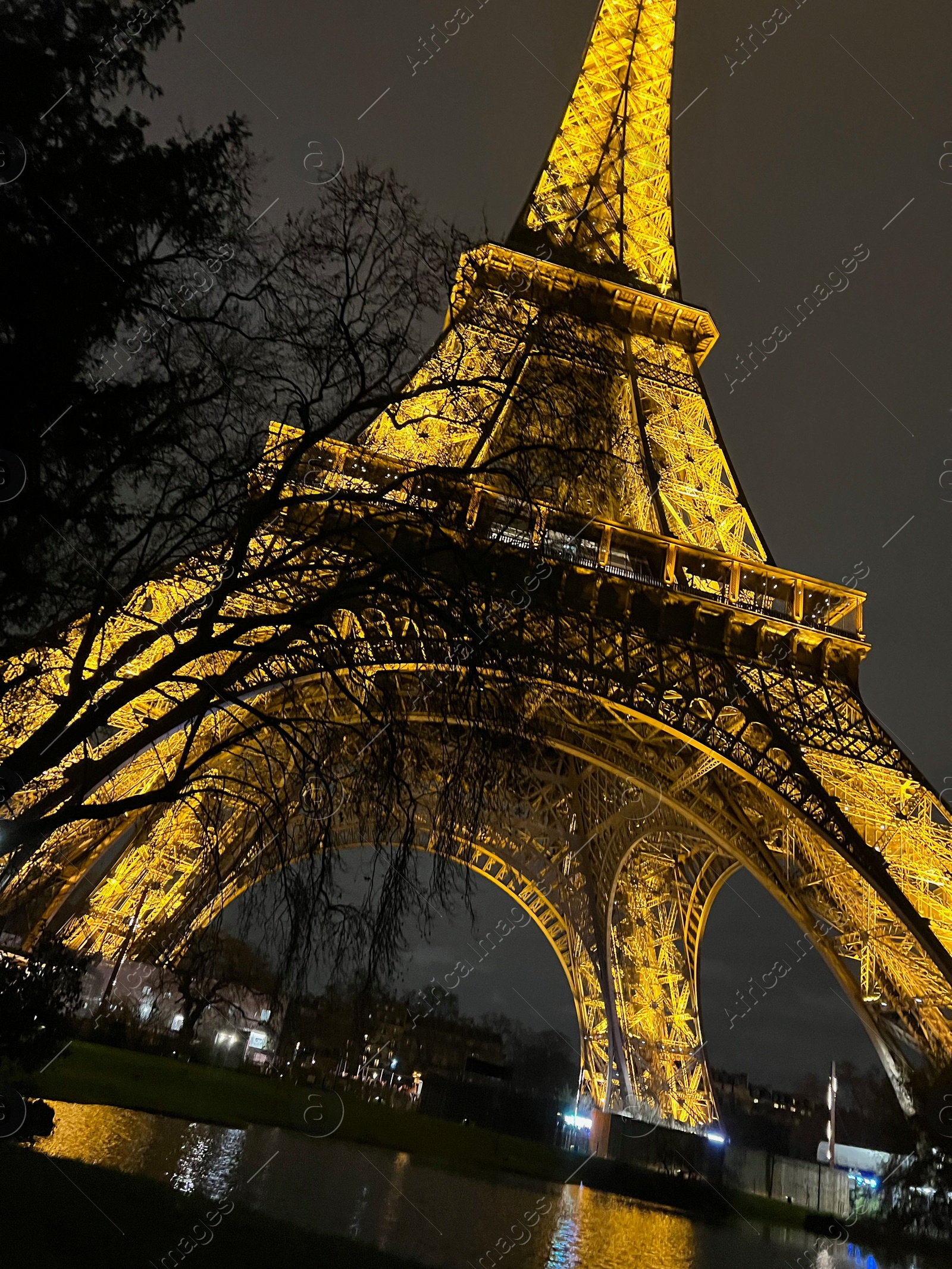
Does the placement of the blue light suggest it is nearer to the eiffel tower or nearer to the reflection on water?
the eiffel tower

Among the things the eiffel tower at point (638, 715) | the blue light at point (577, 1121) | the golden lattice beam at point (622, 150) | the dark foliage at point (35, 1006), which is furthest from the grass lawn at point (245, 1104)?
the golden lattice beam at point (622, 150)

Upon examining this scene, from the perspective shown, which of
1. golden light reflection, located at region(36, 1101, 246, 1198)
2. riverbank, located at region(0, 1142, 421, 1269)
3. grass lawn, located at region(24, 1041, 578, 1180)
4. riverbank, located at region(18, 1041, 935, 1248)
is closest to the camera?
riverbank, located at region(0, 1142, 421, 1269)

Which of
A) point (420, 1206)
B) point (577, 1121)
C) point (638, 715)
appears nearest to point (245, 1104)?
point (420, 1206)

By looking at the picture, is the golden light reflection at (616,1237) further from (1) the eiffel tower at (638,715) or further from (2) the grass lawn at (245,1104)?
(1) the eiffel tower at (638,715)

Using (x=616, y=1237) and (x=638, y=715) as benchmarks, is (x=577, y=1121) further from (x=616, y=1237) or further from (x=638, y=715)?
(x=616, y=1237)

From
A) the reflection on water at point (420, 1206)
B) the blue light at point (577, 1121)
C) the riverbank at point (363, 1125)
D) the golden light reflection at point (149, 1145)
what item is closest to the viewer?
the reflection on water at point (420, 1206)

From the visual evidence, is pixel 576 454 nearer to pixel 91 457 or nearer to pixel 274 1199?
pixel 91 457

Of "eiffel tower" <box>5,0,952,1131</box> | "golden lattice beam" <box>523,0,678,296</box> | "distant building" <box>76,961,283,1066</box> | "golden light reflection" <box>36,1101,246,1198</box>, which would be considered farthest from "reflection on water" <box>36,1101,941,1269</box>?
"golden lattice beam" <box>523,0,678,296</box>
